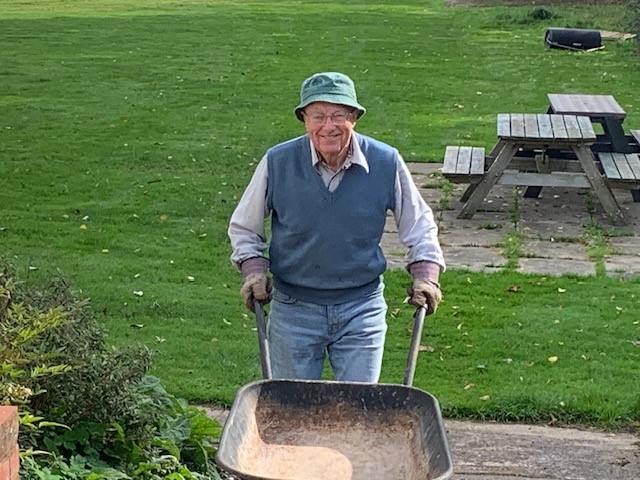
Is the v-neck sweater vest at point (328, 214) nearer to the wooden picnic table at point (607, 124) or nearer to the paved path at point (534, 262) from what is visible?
the paved path at point (534, 262)

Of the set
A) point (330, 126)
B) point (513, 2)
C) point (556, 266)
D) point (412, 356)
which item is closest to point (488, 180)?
point (556, 266)

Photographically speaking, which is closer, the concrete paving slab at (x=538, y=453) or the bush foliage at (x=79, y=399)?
the bush foliage at (x=79, y=399)

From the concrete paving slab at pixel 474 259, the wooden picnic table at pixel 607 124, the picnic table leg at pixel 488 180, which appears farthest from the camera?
the wooden picnic table at pixel 607 124

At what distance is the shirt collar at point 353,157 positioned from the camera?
460 cm

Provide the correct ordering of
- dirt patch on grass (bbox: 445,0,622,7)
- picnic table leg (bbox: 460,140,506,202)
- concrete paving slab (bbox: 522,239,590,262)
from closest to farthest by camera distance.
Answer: concrete paving slab (bbox: 522,239,590,262), picnic table leg (bbox: 460,140,506,202), dirt patch on grass (bbox: 445,0,622,7)

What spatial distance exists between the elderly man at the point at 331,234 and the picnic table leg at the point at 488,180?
5.76 m

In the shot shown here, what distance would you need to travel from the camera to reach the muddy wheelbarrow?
3.87 metres

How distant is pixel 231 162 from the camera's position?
510 inches

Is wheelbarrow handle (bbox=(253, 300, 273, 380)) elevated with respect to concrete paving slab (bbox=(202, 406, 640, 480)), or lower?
elevated

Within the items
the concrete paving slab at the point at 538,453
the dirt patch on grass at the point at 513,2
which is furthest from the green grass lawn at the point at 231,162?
the dirt patch on grass at the point at 513,2

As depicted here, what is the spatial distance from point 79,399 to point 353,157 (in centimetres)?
139

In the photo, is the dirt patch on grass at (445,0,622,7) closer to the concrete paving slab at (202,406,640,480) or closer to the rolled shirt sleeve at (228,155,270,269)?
the concrete paving slab at (202,406,640,480)

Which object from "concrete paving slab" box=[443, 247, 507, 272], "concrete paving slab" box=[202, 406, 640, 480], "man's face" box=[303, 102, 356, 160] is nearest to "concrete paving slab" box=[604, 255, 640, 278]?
"concrete paving slab" box=[443, 247, 507, 272]

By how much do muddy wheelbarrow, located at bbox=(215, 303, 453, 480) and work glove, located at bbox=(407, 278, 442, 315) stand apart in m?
0.46
